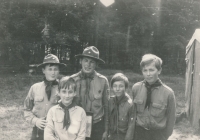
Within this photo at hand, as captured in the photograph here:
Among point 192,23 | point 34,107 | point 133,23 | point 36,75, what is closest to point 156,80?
point 34,107

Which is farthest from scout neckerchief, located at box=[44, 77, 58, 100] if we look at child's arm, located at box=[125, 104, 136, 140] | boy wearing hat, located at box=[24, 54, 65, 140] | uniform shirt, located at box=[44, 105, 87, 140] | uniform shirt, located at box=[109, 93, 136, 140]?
child's arm, located at box=[125, 104, 136, 140]

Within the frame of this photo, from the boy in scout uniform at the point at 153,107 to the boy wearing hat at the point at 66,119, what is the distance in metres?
0.82

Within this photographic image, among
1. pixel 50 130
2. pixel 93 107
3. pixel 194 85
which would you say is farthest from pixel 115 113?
pixel 194 85

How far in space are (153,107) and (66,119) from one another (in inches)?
46.1

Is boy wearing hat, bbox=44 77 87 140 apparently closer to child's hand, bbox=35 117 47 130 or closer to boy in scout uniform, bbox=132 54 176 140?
child's hand, bbox=35 117 47 130

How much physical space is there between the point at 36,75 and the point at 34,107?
9.34 meters

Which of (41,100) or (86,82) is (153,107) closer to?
(86,82)

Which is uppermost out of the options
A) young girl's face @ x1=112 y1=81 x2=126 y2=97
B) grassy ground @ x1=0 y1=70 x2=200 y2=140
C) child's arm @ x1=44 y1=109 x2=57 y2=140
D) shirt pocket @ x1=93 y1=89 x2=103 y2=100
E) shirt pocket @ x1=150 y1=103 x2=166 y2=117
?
young girl's face @ x1=112 y1=81 x2=126 y2=97

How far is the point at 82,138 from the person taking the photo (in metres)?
2.90

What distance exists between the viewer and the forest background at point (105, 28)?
40.0ft

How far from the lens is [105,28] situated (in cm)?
1368

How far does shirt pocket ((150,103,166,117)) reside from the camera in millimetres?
3135

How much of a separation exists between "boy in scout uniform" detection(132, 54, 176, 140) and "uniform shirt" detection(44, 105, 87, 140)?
32.0 inches

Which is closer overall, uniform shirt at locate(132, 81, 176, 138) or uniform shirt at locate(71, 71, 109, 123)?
uniform shirt at locate(132, 81, 176, 138)
